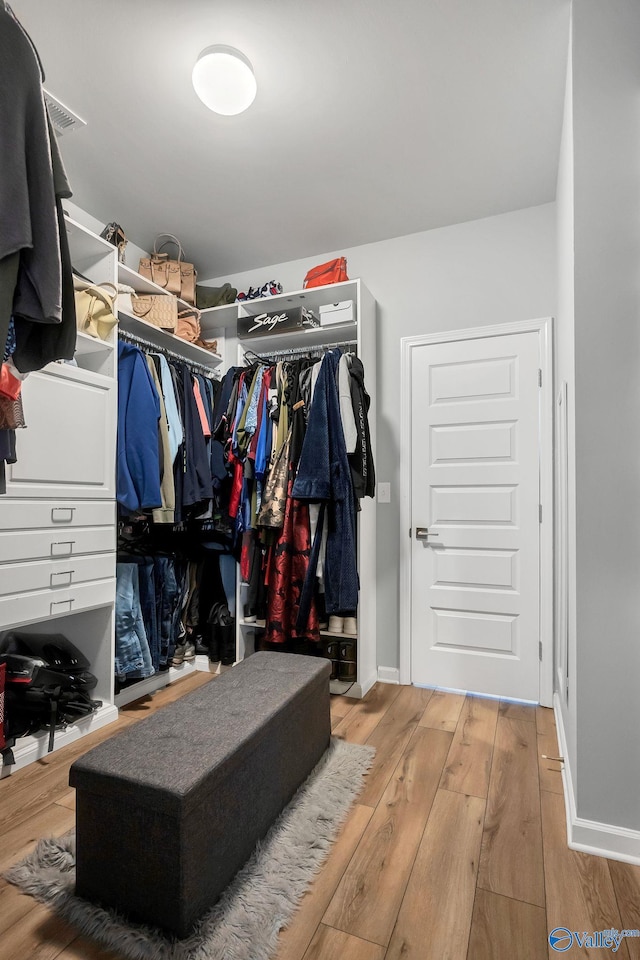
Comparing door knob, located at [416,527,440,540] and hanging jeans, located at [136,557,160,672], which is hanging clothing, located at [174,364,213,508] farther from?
door knob, located at [416,527,440,540]

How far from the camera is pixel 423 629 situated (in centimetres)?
288

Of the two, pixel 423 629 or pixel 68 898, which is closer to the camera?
pixel 68 898

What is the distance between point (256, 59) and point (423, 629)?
2.75 meters

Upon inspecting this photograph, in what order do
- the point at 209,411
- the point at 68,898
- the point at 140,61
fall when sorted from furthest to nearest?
the point at 209,411 → the point at 140,61 → the point at 68,898

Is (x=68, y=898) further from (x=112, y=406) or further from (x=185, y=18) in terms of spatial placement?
(x=185, y=18)

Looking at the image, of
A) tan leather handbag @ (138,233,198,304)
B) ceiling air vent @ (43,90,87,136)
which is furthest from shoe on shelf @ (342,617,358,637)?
ceiling air vent @ (43,90,87,136)

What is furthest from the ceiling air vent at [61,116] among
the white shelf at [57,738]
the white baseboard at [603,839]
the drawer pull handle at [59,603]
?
the white baseboard at [603,839]

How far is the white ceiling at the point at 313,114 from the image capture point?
172 cm

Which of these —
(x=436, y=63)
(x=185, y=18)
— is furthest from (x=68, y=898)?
(x=436, y=63)

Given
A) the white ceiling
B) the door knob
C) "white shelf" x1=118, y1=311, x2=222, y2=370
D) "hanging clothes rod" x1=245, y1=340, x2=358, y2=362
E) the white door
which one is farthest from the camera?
"hanging clothes rod" x1=245, y1=340, x2=358, y2=362

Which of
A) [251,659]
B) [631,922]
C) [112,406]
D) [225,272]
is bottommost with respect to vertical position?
[631,922]

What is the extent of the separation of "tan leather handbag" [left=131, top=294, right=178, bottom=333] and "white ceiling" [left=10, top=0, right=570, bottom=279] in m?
0.47

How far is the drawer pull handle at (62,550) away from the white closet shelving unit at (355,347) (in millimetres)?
1104

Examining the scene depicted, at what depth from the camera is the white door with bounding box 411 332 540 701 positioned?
8.79 ft
